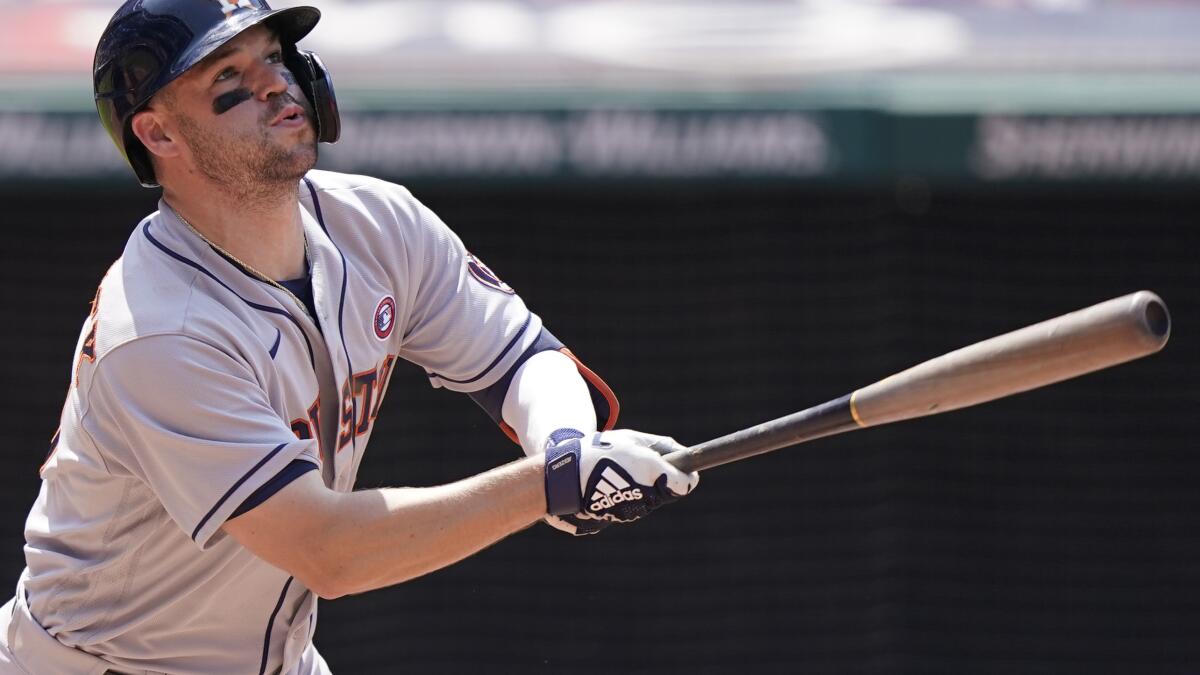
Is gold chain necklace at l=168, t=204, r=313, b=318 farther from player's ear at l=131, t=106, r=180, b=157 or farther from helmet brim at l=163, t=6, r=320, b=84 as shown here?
helmet brim at l=163, t=6, r=320, b=84

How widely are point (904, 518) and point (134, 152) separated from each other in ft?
10.2

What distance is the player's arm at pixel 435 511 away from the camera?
2.16m

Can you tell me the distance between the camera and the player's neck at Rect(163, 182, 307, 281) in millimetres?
2420

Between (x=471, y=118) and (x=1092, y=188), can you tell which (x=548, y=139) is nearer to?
(x=471, y=118)

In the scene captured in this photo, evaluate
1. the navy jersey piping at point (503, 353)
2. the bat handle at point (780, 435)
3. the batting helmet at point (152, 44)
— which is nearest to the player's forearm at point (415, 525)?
the bat handle at point (780, 435)

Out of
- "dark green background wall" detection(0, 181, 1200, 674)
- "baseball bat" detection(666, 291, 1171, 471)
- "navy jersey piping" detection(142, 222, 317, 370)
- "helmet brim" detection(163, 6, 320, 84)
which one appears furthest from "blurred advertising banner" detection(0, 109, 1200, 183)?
"baseball bat" detection(666, 291, 1171, 471)

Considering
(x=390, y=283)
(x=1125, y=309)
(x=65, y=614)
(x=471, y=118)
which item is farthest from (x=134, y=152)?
(x=471, y=118)

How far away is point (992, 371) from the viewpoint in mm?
2211

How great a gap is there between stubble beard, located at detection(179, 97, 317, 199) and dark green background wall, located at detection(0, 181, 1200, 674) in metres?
2.58

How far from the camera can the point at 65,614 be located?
7.99ft

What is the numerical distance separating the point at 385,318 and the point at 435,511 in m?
→ 0.47

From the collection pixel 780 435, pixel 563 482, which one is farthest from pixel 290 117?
pixel 780 435

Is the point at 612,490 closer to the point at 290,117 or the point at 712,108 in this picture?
the point at 290,117

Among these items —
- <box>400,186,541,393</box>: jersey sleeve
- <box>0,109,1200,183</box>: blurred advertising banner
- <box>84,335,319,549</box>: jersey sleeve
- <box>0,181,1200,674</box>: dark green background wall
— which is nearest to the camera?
<box>84,335,319,549</box>: jersey sleeve
